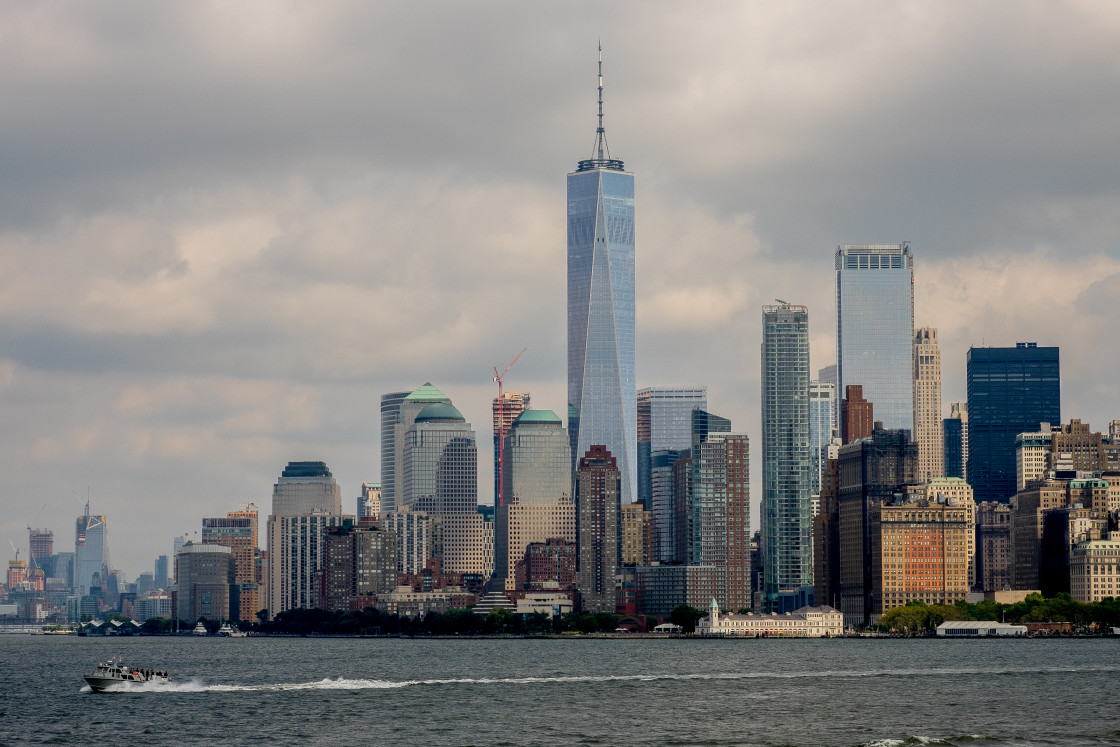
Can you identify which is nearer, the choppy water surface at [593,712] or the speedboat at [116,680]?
the choppy water surface at [593,712]

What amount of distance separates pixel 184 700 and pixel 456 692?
87.5 feet

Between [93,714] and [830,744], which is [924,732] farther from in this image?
[93,714]

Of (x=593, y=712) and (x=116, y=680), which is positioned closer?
(x=593, y=712)

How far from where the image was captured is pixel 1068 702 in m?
161

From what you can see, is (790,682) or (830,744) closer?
(830,744)

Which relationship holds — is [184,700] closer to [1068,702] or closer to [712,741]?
[712,741]

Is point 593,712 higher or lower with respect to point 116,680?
lower

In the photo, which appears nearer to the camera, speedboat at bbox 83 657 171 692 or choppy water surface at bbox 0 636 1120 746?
choppy water surface at bbox 0 636 1120 746

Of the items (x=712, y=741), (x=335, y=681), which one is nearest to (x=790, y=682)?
(x=335, y=681)

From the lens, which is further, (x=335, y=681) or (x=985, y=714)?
(x=335, y=681)

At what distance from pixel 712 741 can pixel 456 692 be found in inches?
2087

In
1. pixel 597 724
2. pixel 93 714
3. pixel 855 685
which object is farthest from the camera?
pixel 855 685

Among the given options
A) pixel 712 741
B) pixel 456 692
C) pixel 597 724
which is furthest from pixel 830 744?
pixel 456 692

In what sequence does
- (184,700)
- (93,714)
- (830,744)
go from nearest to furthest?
(830,744), (93,714), (184,700)
